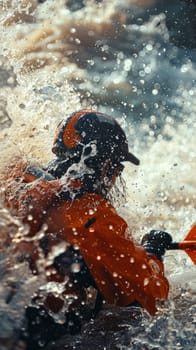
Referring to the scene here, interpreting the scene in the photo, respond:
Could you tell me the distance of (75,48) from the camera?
1140cm

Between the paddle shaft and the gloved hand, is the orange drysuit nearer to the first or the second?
the gloved hand

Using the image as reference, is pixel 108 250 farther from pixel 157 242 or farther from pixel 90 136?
pixel 90 136

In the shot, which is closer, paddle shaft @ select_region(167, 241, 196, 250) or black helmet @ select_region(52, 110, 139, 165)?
black helmet @ select_region(52, 110, 139, 165)

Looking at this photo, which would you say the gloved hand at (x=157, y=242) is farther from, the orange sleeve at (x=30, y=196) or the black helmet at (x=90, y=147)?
the orange sleeve at (x=30, y=196)

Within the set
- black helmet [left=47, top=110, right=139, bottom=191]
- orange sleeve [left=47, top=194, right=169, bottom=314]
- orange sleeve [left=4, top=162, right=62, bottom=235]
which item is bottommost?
orange sleeve [left=47, top=194, right=169, bottom=314]

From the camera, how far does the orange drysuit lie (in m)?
3.27

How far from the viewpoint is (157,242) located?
4008 mm

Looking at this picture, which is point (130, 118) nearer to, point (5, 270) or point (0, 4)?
point (0, 4)

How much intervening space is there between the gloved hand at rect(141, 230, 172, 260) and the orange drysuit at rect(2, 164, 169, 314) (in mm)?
382

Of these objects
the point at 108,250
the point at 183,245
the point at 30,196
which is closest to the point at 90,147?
the point at 30,196

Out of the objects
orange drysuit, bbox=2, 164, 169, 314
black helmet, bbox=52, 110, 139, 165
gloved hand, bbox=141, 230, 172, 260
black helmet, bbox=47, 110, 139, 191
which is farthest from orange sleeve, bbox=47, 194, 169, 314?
black helmet, bbox=52, 110, 139, 165

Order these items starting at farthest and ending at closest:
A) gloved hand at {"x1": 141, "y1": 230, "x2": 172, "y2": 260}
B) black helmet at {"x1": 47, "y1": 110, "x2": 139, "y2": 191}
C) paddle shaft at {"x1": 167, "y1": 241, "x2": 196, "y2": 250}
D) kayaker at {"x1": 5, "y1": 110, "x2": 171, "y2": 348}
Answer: paddle shaft at {"x1": 167, "y1": 241, "x2": 196, "y2": 250}, gloved hand at {"x1": 141, "y1": 230, "x2": 172, "y2": 260}, black helmet at {"x1": 47, "y1": 110, "x2": 139, "y2": 191}, kayaker at {"x1": 5, "y1": 110, "x2": 171, "y2": 348}

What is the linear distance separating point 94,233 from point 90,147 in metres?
0.74

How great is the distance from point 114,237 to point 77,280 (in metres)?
0.38
